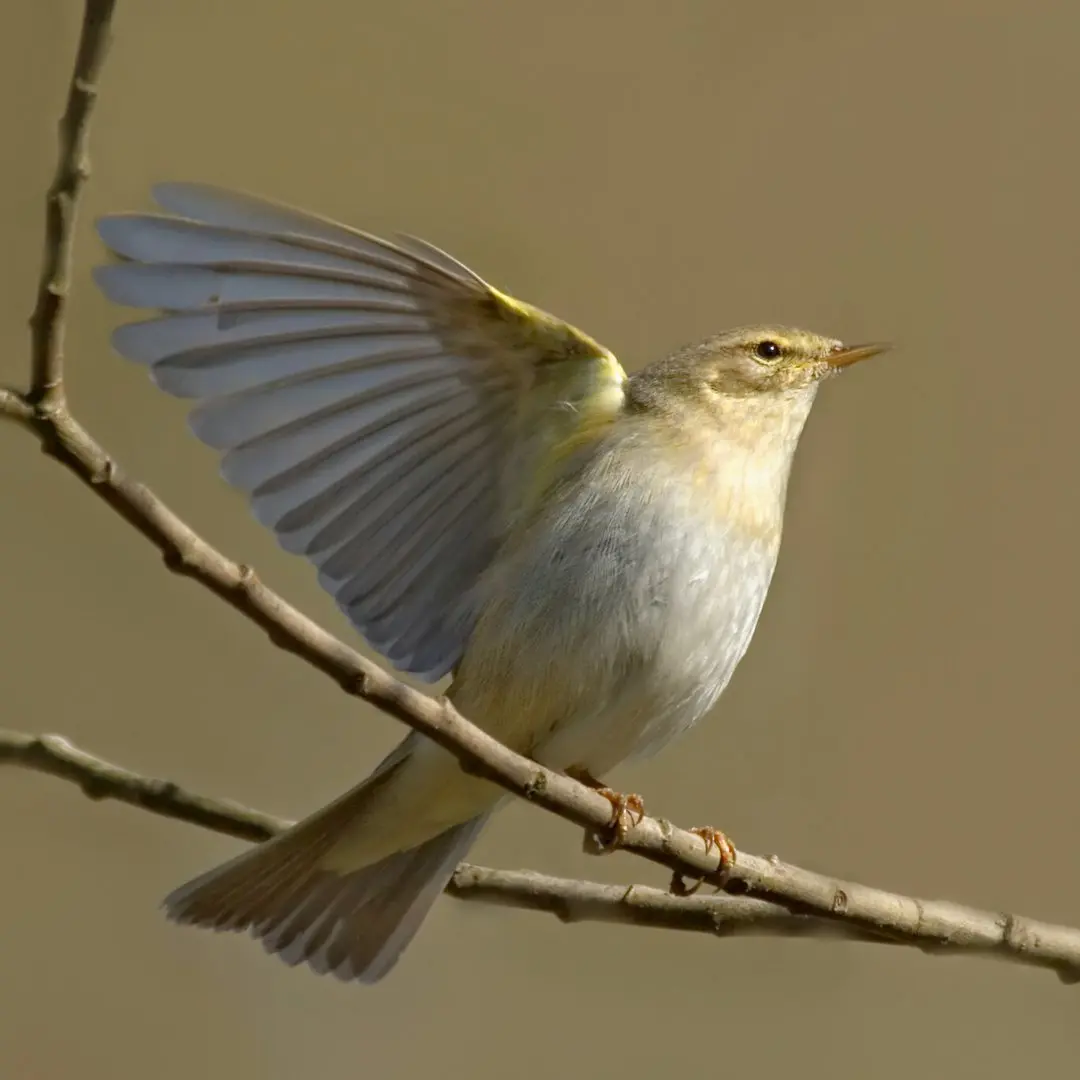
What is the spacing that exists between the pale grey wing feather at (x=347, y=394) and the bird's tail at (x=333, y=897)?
0.22 meters

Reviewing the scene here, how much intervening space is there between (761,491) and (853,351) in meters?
0.30

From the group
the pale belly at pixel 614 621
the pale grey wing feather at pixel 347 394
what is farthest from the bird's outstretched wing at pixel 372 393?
the pale belly at pixel 614 621

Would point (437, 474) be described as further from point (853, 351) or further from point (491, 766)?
point (491, 766)

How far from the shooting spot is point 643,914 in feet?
5.49

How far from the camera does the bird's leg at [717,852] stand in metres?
1.46

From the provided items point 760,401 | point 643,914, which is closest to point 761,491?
point 760,401

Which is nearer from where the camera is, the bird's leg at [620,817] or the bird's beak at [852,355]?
the bird's leg at [620,817]

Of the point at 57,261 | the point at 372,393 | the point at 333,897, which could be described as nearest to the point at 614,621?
the point at 372,393

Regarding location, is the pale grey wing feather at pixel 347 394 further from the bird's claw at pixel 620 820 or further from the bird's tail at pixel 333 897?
the bird's claw at pixel 620 820

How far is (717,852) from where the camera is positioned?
4.91 feet

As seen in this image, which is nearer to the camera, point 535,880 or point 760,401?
point 535,880

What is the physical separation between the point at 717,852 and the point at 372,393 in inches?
27.7

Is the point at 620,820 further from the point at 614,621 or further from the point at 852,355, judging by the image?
the point at 852,355

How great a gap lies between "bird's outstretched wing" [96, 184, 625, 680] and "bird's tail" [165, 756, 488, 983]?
226 mm
